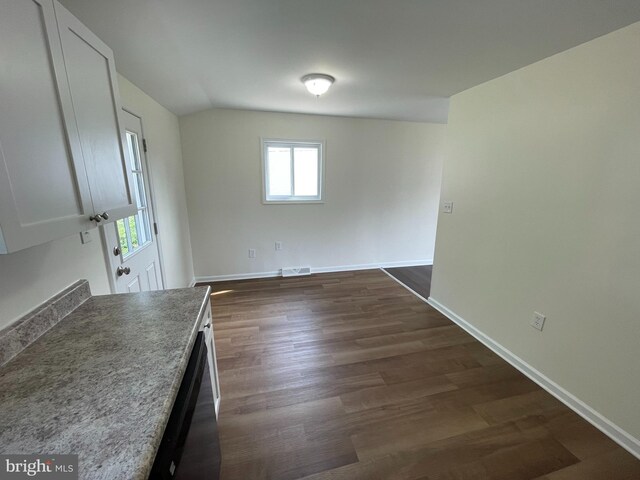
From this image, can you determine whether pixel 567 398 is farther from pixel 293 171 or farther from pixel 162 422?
pixel 293 171

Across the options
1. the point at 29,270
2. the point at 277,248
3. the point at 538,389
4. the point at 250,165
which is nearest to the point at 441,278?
the point at 538,389

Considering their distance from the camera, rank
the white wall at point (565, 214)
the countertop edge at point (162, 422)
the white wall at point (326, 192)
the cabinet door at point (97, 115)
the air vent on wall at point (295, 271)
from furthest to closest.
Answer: the air vent on wall at point (295, 271)
the white wall at point (326, 192)
the white wall at point (565, 214)
the cabinet door at point (97, 115)
the countertop edge at point (162, 422)

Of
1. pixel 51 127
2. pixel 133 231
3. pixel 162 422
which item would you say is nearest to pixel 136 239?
pixel 133 231

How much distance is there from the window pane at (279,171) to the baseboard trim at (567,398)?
2.73m

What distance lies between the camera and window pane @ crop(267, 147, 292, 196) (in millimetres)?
3541

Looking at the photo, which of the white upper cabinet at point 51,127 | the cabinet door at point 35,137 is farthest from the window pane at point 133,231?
the cabinet door at point 35,137

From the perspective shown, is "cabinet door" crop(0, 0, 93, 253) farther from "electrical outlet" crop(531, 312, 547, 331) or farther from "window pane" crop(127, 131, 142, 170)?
"electrical outlet" crop(531, 312, 547, 331)

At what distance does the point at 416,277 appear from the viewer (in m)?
3.88

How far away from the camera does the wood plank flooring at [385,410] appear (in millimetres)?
1349

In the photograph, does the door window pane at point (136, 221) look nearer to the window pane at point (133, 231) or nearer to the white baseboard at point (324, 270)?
the window pane at point (133, 231)

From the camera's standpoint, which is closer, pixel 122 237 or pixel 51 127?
pixel 51 127

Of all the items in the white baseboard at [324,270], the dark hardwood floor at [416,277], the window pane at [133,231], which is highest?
the window pane at [133,231]

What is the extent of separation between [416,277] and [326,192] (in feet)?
6.04

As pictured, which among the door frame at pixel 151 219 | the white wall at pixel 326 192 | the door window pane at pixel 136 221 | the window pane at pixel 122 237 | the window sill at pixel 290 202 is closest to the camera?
the door frame at pixel 151 219
